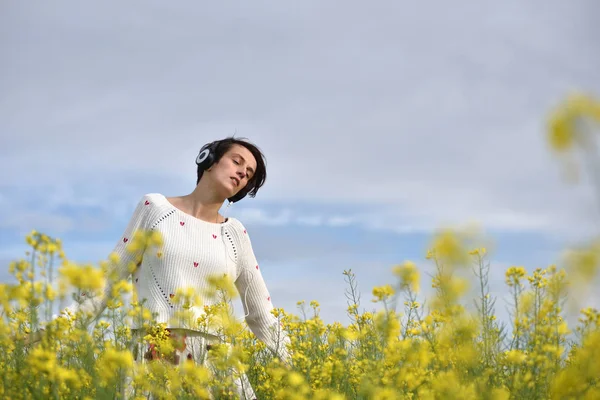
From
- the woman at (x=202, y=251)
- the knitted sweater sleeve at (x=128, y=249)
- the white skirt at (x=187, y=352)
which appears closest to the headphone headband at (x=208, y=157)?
the woman at (x=202, y=251)

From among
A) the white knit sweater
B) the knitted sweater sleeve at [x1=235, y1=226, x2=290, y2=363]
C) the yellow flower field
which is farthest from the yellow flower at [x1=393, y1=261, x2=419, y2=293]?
the knitted sweater sleeve at [x1=235, y1=226, x2=290, y2=363]

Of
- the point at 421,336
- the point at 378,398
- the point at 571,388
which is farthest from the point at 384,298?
the point at 571,388

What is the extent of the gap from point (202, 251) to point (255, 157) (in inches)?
27.7

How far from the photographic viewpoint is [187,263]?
331 centimetres

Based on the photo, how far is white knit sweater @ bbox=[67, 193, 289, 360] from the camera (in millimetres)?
3201

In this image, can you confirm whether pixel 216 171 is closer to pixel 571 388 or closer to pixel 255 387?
pixel 255 387

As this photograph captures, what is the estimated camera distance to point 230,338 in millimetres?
2871

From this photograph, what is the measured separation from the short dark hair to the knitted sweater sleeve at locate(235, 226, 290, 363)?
1.08ft

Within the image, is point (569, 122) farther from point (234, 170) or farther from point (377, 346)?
point (234, 170)

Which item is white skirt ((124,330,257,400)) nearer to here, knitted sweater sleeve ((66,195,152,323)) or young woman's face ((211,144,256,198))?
knitted sweater sleeve ((66,195,152,323))

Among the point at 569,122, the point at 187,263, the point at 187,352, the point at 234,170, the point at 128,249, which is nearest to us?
the point at 569,122

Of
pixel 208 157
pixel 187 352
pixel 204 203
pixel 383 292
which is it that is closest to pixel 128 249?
pixel 187 352

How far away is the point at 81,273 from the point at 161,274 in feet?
4.68

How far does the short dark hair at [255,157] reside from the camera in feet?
11.8
